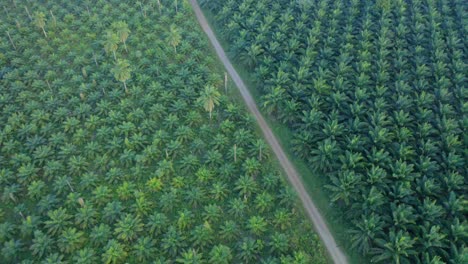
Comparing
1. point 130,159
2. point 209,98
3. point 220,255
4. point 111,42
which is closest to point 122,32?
point 111,42

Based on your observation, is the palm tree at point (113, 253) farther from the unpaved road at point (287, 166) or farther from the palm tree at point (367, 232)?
the palm tree at point (367, 232)

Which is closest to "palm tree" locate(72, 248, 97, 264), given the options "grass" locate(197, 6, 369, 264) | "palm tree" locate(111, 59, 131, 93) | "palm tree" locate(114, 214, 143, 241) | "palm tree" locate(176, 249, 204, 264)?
"palm tree" locate(114, 214, 143, 241)

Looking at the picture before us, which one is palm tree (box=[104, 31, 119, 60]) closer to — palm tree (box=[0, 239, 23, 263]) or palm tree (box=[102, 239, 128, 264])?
palm tree (box=[0, 239, 23, 263])

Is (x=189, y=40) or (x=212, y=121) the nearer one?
(x=212, y=121)

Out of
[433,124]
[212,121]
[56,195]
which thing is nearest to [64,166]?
[56,195]

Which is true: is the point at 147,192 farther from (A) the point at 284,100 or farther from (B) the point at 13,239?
(A) the point at 284,100

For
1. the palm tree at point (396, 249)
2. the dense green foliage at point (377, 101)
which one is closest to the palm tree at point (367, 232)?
the dense green foliage at point (377, 101)
